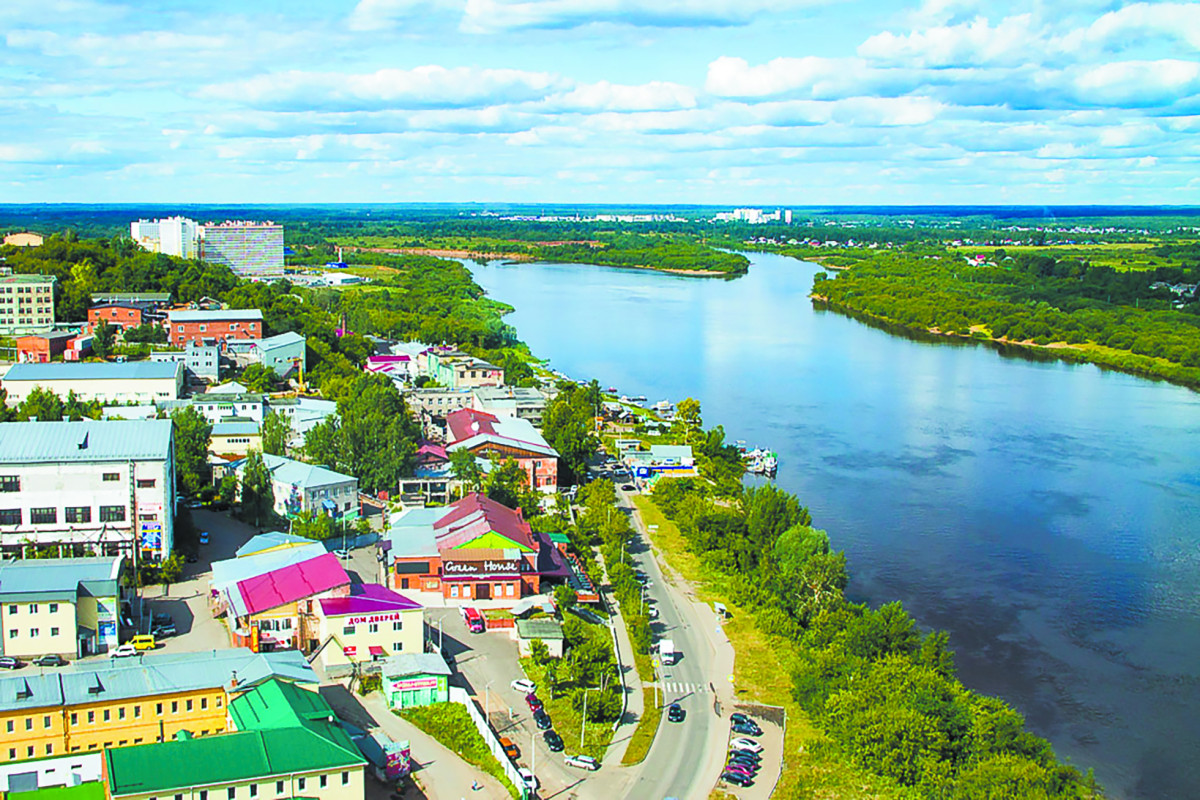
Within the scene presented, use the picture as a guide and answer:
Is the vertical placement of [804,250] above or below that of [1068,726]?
above

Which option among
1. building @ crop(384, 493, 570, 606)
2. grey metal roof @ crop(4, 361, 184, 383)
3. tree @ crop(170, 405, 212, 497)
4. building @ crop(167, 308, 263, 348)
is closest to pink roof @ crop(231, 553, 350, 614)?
building @ crop(384, 493, 570, 606)

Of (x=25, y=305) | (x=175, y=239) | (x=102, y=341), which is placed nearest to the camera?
(x=102, y=341)

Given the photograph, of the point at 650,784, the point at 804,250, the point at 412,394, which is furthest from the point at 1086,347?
the point at 804,250

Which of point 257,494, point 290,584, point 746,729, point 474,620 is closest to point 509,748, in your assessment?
point 746,729

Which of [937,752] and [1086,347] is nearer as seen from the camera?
[937,752]

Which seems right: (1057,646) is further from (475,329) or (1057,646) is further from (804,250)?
(804,250)

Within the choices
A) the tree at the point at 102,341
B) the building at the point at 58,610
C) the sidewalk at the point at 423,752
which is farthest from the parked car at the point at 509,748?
the tree at the point at 102,341

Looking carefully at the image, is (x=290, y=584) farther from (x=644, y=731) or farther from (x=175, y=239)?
(x=175, y=239)
